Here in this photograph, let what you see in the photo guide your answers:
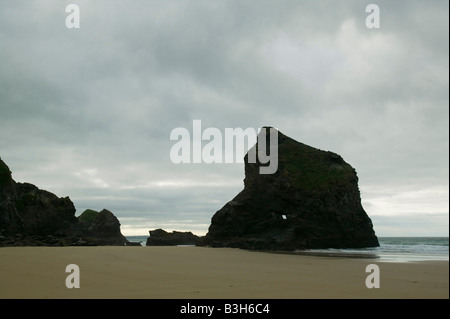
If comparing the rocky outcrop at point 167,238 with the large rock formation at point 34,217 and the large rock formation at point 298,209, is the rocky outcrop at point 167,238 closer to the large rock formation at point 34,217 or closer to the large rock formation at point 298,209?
the large rock formation at point 34,217

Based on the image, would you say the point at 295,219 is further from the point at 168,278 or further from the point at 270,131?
the point at 168,278

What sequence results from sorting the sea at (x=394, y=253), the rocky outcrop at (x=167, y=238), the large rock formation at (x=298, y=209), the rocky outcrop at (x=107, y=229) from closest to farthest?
1. the sea at (x=394, y=253)
2. the large rock formation at (x=298, y=209)
3. the rocky outcrop at (x=167, y=238)
4. the rocky outcrop at (x=107, y=229)

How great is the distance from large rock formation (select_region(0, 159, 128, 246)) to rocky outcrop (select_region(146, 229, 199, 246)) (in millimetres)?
9803

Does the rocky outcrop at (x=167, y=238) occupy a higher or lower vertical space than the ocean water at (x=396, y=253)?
lower

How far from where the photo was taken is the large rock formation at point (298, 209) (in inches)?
1420

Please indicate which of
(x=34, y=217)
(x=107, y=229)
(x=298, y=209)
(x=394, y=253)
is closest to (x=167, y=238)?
(x=107, y=229)

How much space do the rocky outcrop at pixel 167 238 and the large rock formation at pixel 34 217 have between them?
9.80 metres

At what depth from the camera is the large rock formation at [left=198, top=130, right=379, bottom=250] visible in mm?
36062

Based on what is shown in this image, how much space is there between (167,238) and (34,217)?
87.2 feet

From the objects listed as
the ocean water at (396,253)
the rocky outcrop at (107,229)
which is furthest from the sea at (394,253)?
the rocky outcrop at (107,229)

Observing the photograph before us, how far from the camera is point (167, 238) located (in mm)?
71375

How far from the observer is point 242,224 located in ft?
131
